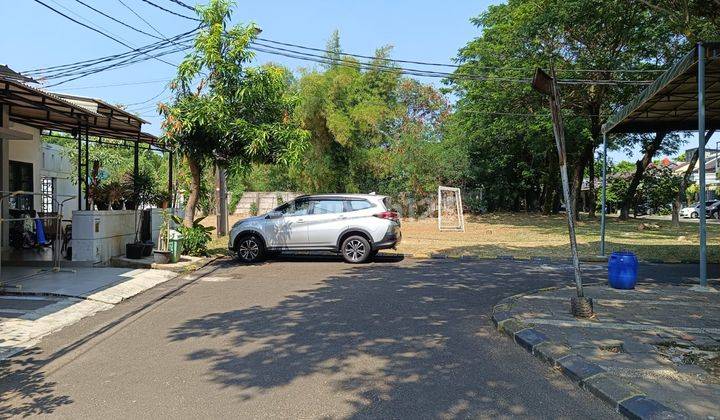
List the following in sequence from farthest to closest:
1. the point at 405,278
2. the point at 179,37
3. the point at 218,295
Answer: the point at 179,37, the point at 405,278, the point at 218,295


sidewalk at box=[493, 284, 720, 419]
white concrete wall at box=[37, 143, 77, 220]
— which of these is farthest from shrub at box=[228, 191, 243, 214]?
sidewalk at box=[493, 284, 720, 419]

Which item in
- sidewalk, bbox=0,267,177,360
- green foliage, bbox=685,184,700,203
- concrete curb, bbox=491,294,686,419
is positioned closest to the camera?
concrete curb, bbox=491,294,686,419

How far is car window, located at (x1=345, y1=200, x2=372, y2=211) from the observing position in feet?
40.9

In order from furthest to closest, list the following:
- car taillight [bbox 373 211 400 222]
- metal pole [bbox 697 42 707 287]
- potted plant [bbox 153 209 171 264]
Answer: car taillight [bbox 373 211 400 222]
potted plant [bbox 153 209 171 264]
metal pole [bbox 697 42 707 287]

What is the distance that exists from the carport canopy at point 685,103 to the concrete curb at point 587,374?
4.36 metres

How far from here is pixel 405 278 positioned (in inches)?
396

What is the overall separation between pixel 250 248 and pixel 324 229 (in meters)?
1.88

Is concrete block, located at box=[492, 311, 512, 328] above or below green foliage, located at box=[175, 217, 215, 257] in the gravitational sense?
below

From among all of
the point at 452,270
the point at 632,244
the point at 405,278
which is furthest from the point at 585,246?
the point at 405,278

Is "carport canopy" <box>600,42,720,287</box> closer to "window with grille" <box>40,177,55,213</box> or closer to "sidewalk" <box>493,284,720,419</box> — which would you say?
"sidewalk" <box>493,284,720,419</box>

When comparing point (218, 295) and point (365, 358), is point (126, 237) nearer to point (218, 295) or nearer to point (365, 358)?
point (218, 295)

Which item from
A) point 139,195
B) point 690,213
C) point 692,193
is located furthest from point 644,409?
point 692,193

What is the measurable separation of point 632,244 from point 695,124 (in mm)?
4569

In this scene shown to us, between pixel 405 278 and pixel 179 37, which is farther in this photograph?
pixel 179 37
